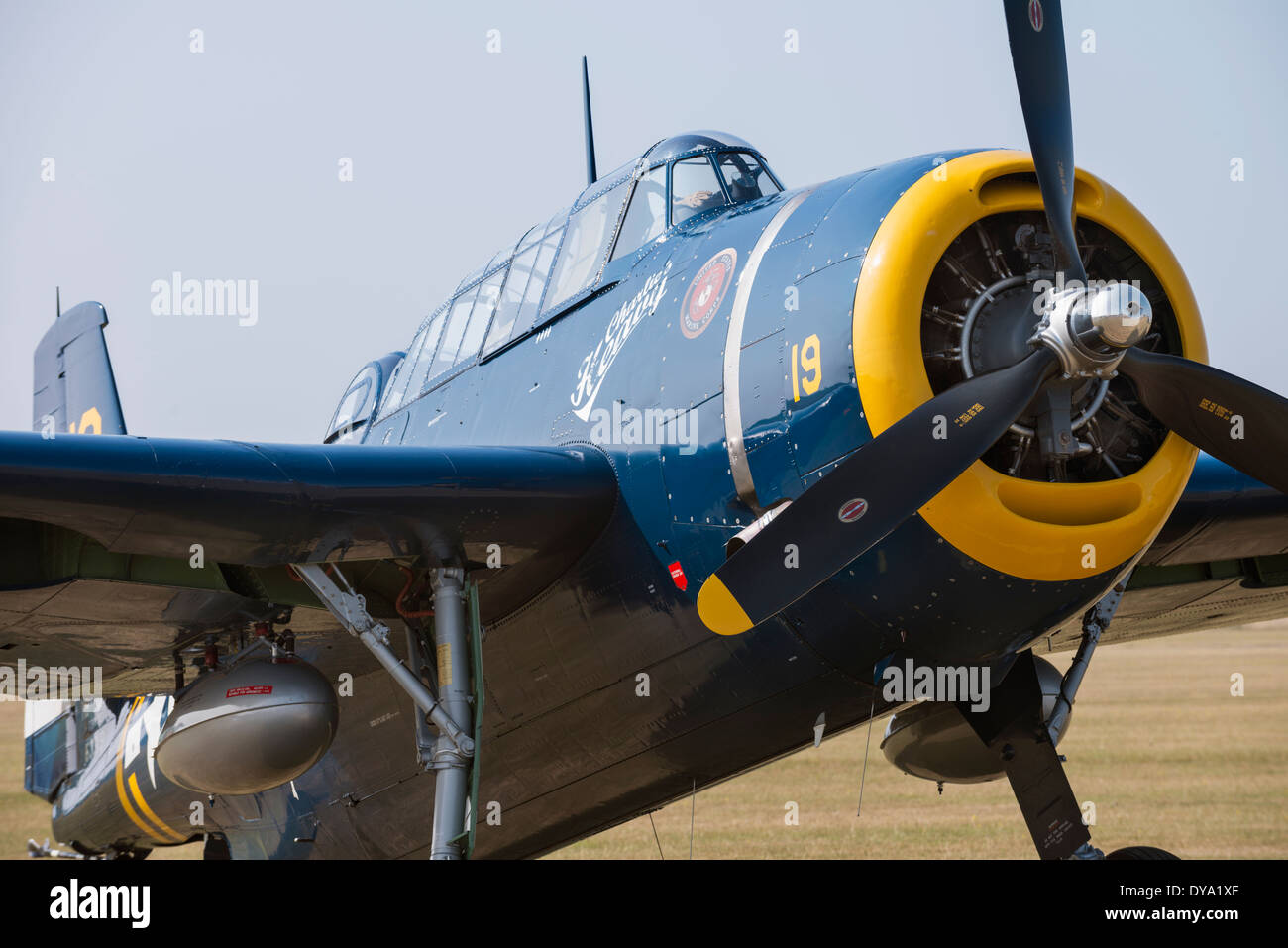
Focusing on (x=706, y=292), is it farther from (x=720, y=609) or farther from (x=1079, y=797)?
(x=1079, y=797)

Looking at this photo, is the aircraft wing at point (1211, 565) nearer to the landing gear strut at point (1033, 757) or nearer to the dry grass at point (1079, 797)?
the landing gear strut at point (1033, 757)

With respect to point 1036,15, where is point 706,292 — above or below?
below

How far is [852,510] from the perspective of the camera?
16.5 feet

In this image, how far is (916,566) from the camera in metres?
5.30

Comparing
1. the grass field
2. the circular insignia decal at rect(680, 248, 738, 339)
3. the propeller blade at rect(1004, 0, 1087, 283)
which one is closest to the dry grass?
the grass field

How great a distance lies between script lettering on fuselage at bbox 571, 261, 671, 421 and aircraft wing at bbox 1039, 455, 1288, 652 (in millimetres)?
3106

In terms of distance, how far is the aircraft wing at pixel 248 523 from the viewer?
18.3 ft

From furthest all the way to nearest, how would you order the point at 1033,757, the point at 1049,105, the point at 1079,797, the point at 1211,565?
the point at 1079,797 → the point at 1211,565 → the point at 1033,757 → the point at 1049,105

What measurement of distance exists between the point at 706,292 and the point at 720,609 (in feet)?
5.13

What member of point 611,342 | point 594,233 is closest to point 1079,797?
point 594,233
